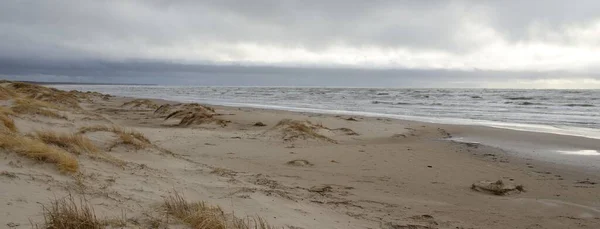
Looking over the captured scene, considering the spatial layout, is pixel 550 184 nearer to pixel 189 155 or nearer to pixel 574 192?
pixel 574 192

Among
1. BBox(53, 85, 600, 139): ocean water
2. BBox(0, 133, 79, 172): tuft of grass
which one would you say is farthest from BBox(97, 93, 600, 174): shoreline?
BBox(0, 133, 79, 172): tuft of grass

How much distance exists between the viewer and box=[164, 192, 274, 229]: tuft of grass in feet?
12.2

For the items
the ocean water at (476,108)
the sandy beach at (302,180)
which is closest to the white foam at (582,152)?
the sandy beach at (302,180)

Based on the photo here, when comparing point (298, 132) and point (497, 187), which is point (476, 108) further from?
point (497, 187)

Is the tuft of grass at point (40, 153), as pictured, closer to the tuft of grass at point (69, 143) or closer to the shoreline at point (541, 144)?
the tuft of grass at point (69, 143)

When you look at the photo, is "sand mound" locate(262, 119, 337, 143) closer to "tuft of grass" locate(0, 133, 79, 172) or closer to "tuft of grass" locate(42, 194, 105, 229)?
"tuft of grass" locate(0, 133, 79, 172)

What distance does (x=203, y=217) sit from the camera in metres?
3.81

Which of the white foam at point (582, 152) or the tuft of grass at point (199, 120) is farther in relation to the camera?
the tuft of grass at point (199, 120)

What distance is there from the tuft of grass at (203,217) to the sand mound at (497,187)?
4.01 meters

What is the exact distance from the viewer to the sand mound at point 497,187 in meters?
6.52

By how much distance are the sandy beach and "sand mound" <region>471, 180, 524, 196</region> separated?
20 millimetres

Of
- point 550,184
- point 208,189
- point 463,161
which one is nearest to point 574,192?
point 550,184

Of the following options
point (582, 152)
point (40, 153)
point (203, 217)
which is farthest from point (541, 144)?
point (40, 153)

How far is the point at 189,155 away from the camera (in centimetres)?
910
